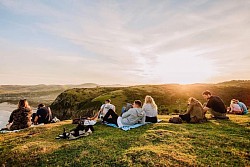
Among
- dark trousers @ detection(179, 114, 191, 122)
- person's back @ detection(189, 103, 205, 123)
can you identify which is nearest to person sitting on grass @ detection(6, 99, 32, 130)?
dark trousers @ detection(179, 114, 191, 122)

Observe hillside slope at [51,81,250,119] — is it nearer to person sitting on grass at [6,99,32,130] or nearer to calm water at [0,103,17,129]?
calm water at [0,103,17,129]

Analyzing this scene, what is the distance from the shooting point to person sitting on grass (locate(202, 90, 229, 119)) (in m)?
22.1

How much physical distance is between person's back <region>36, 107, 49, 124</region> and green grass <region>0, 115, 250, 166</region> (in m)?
5.89

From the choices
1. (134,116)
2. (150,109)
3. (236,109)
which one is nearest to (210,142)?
(134,116)

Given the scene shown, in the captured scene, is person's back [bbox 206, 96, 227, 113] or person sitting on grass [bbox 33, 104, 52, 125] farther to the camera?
person sitting on grass [bbox 33, 104, 52, 125]

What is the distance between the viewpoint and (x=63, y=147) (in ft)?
45.1

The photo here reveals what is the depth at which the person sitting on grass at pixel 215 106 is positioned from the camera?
22.1 m

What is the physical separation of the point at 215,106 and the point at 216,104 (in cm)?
39

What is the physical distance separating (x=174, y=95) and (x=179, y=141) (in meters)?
74.6

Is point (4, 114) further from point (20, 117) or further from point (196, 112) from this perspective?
point (196, 112)

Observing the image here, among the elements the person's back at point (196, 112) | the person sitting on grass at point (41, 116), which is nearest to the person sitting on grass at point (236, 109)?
the person's back at point (196, 112)

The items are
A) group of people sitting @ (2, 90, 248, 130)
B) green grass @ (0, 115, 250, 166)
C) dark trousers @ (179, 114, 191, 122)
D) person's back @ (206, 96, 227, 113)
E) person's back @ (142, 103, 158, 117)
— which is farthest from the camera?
person's back @ (206, 96, 227, 113)

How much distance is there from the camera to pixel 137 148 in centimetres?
1291

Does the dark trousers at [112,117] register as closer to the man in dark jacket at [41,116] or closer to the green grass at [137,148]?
the green grass at [137,148]
